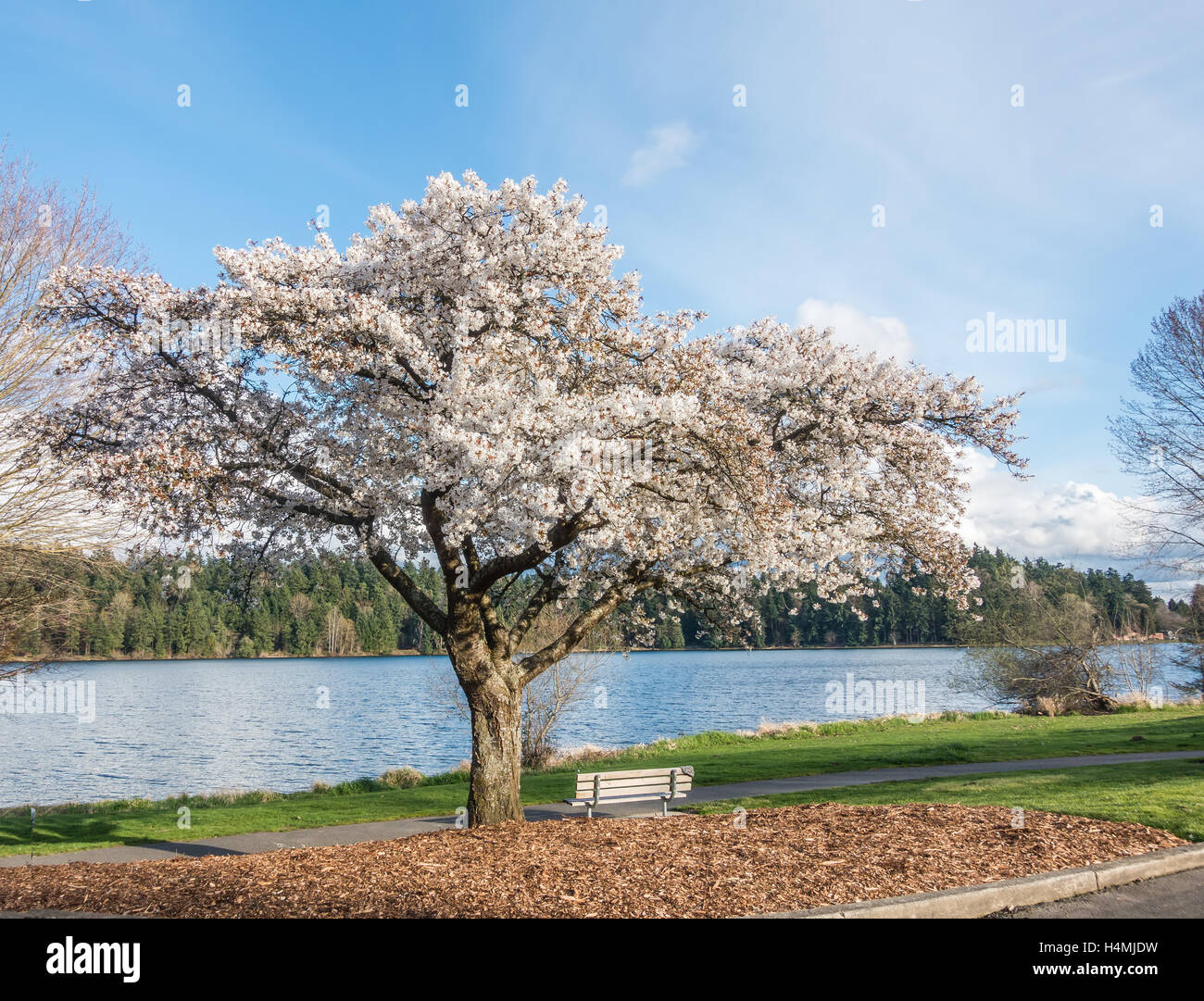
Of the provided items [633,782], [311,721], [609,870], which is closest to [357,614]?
[311,721]

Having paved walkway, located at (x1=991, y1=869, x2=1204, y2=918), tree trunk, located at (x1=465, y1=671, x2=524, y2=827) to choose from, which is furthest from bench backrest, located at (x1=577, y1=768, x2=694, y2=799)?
paved walkway, located at (x1=991, y1=869, x2=1204, y2=918)

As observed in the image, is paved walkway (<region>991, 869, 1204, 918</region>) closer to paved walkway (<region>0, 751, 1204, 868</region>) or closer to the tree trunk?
the tree trunk

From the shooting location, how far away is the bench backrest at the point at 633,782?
12.1 meters

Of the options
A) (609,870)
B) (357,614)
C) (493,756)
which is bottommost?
(357,614)

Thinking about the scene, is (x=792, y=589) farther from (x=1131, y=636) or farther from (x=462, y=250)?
(x=1131, y=636)

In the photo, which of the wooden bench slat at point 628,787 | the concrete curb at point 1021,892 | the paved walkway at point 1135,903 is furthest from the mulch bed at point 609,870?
the wooden bench slat at point 628,787

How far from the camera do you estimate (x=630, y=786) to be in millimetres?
12617

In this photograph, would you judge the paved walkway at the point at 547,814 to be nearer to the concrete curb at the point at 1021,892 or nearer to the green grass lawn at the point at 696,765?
the green grass lawn at the point at 696,765

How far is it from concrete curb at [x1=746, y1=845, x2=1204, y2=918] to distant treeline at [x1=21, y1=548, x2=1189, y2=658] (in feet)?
17.2

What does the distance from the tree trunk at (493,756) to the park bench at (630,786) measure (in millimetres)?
1548

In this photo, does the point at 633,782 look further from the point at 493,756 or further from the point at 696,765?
the point at 696,765

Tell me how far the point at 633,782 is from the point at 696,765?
7.13 meters

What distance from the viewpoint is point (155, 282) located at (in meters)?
9.68
